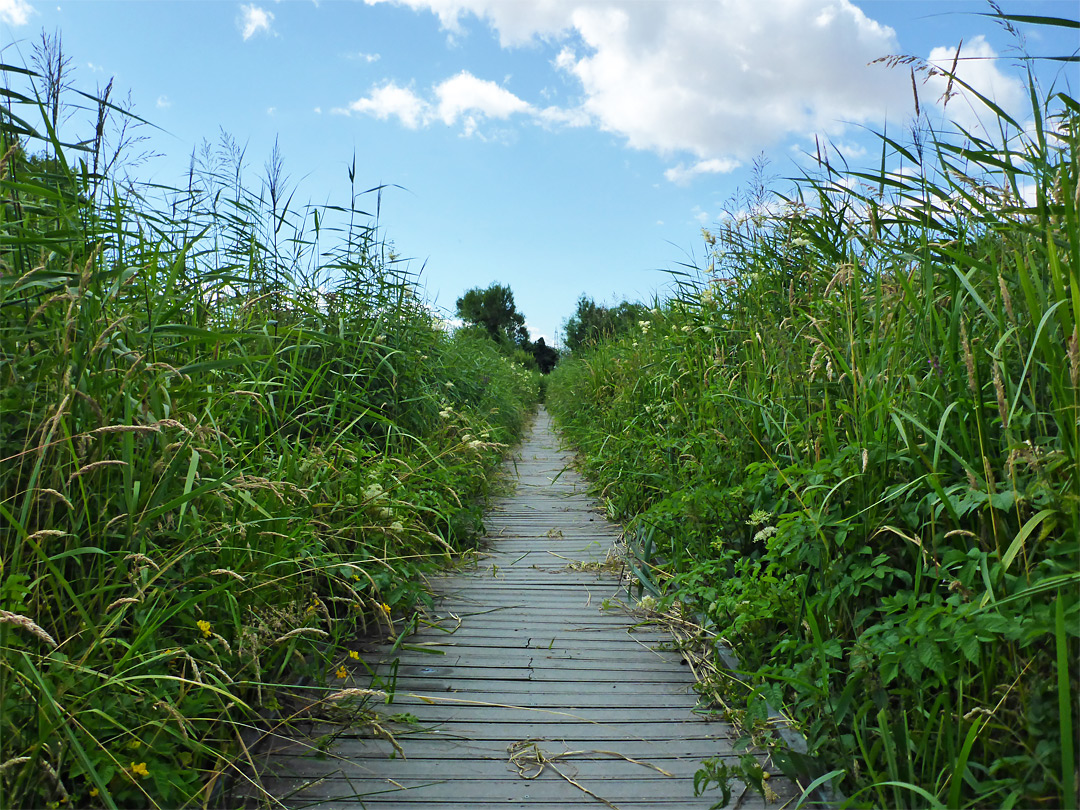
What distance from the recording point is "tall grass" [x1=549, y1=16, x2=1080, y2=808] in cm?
155

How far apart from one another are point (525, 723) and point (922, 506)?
5.03 feet

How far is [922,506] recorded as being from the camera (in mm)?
1979

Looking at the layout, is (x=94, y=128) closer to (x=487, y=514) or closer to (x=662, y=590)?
(x=662, y=590)

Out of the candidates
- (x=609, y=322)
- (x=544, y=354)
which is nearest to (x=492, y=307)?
(x=544, y=354)

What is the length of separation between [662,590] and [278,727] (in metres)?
2.02

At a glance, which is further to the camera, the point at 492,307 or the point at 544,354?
the point at 544,354

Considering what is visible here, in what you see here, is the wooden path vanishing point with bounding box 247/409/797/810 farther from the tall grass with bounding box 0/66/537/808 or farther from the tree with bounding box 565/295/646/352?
the tree with bounding box 565/295/646/352

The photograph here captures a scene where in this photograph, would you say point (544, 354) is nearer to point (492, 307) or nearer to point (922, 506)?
point (492, 307)

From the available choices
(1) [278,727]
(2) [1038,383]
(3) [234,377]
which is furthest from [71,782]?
(2) [1038,383]

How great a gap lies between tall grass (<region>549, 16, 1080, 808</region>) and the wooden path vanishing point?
305mm

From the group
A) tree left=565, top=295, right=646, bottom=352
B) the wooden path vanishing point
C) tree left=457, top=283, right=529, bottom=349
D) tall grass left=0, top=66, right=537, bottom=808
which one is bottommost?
the wooden path vanishing point

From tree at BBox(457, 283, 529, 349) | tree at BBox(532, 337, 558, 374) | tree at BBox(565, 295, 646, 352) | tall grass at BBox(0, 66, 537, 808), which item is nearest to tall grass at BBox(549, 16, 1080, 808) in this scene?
tall grass at BBox(0, 66, 537, 808)

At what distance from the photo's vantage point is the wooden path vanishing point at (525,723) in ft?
6.55

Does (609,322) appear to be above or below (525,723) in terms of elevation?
above
